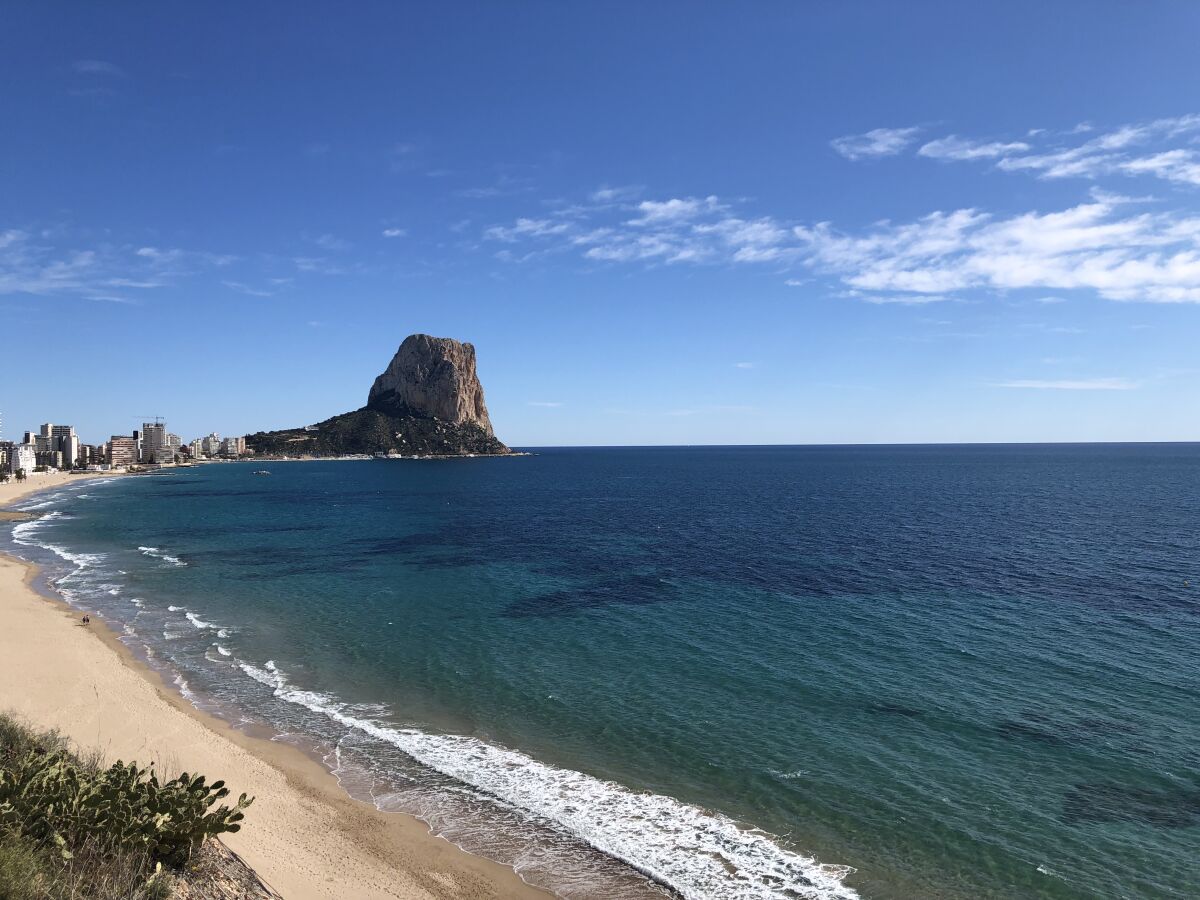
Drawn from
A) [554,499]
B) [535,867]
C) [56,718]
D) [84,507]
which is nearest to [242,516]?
[84,507]

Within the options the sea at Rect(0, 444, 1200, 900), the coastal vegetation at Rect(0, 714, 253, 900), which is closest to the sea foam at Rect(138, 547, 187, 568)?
the sea at Rect(0, 444, 1200, 900)

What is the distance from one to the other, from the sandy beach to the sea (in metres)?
0.77

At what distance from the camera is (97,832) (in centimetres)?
1213

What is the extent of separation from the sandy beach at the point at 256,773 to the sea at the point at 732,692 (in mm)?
772

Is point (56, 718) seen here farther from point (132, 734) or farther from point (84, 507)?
point (84, 507)

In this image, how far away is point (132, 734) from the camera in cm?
2481

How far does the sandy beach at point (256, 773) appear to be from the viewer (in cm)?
1727

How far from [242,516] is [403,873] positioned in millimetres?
93117

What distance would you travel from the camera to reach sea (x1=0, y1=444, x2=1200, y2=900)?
731 inches

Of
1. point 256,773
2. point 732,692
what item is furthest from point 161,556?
point 732,692

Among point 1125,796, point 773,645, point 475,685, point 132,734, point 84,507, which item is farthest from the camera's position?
point 84,507

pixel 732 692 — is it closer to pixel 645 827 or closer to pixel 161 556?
pixel 645 827

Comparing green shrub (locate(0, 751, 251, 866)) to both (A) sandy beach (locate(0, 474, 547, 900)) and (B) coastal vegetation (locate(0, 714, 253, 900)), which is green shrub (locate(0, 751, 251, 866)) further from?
(A) sandy beach (locate(0, 474, 547, 900))

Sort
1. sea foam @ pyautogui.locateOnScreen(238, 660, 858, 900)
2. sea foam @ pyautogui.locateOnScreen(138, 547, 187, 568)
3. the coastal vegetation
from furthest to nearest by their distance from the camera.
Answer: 1. sea foam @ pyautogui.locateOnScreen(138, 547, 187, 568)
2. sea foam @ pyautogui.locateOnScreen(238, 660, 858, 900)
3. the coastal vegetation
